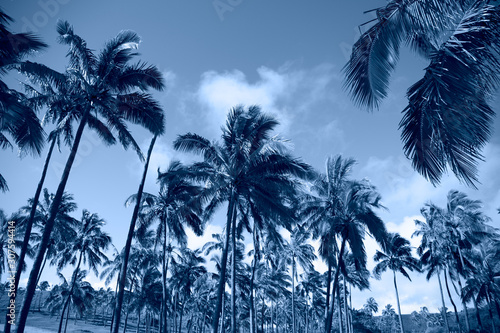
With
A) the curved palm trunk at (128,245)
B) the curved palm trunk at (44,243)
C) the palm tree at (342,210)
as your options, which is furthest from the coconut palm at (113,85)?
the palm tree at (342,210)

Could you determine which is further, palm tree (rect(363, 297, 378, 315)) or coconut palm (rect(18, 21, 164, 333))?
palm tree (rect(363, 297, 378, 315))

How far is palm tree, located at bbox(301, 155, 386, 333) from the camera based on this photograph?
19.5 m

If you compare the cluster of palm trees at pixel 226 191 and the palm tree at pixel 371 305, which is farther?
the palm tree at pixel 371 305

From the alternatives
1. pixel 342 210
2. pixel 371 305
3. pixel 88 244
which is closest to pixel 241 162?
pixel 342 210

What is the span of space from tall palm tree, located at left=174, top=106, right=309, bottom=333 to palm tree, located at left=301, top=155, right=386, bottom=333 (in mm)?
4810

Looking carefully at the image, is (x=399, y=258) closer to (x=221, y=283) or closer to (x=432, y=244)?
(x=432, y=244)

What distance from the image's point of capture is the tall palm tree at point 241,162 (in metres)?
16.0

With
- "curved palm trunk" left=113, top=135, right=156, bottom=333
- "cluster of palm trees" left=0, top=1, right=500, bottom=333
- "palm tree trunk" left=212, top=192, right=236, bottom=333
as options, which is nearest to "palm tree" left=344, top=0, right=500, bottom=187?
"cluster of palm trees" left=0, top=1, right=500, bottom=333

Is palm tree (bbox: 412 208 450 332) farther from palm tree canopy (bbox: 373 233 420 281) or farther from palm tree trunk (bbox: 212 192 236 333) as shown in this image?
palm tree trunk (bbox: 212 192 236 333)

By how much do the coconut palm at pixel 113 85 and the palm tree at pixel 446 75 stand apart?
10.8m

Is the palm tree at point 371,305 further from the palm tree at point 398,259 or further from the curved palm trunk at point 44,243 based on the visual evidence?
the curved palm trunk at point 44,243

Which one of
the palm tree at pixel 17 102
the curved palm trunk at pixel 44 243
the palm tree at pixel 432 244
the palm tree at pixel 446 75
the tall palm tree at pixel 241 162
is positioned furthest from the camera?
the palm tree at pixel 432 244

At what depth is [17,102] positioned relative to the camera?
309 inches

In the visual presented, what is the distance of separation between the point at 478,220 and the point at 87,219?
44396 mm
